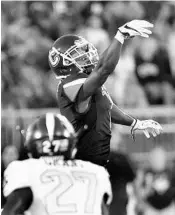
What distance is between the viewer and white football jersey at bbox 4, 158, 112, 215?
378 cm

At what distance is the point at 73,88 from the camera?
530 cm

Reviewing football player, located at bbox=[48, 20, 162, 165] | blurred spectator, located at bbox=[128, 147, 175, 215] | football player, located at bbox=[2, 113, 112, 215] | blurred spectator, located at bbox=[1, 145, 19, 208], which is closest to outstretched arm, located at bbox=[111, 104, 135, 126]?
football player, located at bbox=[48, 20, 162, 165]

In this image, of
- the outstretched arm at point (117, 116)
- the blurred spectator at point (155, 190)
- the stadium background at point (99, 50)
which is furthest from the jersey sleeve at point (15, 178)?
the blurred spectator at point (155, 190)

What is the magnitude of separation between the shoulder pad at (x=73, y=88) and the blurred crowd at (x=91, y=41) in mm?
4023

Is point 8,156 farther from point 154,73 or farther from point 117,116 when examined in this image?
point 154,73

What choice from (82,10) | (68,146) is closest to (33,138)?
(68,146)

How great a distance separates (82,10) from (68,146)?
7.11 meters

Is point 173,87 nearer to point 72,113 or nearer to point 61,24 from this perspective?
point 61,24

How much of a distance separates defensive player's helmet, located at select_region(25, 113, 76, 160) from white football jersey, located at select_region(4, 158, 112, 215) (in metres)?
0.06

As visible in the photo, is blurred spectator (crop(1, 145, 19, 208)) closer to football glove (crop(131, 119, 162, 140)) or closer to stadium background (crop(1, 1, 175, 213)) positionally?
stadium background (crop(1, 1, 175, 213))

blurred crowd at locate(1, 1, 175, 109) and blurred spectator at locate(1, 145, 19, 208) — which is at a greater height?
blurred crowd at locate(1, 1, 175, 109)

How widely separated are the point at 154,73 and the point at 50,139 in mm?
6675

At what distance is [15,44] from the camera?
9.69 m

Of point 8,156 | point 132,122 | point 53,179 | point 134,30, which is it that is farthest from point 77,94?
point 8,156
